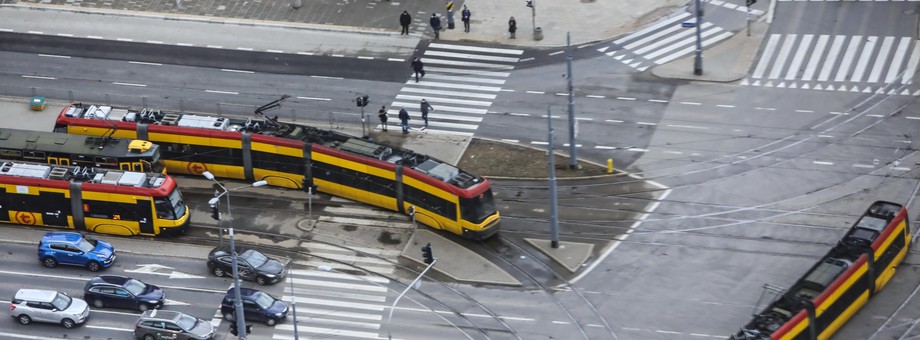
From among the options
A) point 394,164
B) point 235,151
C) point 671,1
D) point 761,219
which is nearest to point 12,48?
point 235,151

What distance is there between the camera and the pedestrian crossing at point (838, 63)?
98562mm

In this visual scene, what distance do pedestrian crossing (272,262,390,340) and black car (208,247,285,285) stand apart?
902 millimetres

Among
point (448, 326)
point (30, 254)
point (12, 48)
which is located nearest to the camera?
point (448, 326)

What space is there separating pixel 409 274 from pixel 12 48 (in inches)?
1567

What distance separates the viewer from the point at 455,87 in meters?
101

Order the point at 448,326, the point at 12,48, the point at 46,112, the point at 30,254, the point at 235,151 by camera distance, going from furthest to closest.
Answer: the point at 12,48 < the point at 46,112 < the point at 235,151 < the point at 30,254 < the point at 448,326

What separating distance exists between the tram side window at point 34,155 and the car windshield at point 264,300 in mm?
18933

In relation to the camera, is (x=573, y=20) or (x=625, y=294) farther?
(x=573, y=20)

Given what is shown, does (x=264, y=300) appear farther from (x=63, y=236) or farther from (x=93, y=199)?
(x=93, y=199)

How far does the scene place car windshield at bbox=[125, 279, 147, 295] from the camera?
257ft

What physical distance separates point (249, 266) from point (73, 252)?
9.19m

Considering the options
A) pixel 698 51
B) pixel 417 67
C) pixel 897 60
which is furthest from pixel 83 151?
pixel 897 60

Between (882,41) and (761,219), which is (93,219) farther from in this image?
(882,41)

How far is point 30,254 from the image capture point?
275ft
